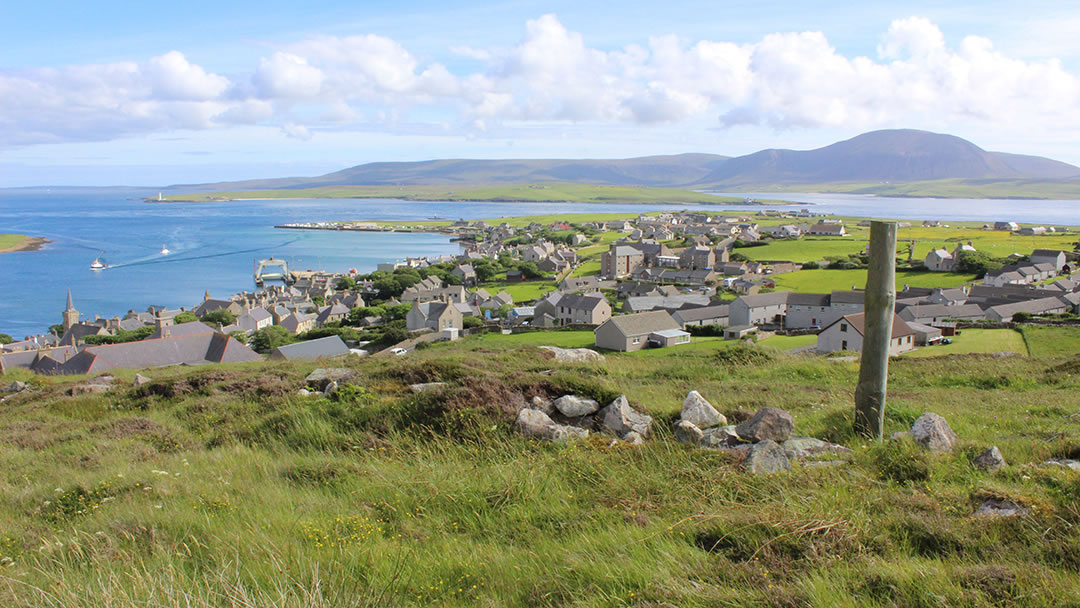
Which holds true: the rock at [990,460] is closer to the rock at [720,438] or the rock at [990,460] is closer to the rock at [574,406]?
the rock at [720,438]

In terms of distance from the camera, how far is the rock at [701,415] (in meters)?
6.87

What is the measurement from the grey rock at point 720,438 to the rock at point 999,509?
211 centimetres

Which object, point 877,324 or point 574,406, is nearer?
point 877,324

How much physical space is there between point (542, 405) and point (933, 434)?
400 centimetres

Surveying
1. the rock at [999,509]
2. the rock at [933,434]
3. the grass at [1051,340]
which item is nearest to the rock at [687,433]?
the rock at [933,434]

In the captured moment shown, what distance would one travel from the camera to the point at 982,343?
35750 millimetres

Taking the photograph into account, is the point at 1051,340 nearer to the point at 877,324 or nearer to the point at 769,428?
the point at 877,324

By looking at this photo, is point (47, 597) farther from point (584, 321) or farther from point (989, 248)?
point (989, 248)

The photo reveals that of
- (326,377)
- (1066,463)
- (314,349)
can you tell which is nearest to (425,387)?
(326,377)

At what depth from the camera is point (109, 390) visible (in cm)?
1258

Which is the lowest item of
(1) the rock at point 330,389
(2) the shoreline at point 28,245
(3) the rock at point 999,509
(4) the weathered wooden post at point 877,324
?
(2) the shoreline at point 28,245

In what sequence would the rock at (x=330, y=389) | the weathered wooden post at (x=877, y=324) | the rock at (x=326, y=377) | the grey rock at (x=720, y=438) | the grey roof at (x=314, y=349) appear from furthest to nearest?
1. the grey roof at (x=314, y=349)
2. the rock at (x=326, y=377)
3. the rock at (x=330, y=389)
4. the grey rock at (x=720, y=438)
5. the weathered wooden post at (x=877, y=324)

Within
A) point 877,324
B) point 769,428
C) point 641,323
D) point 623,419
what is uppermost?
point 877,324

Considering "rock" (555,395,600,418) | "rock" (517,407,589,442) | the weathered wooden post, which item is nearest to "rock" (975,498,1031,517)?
the weathered wooden post
